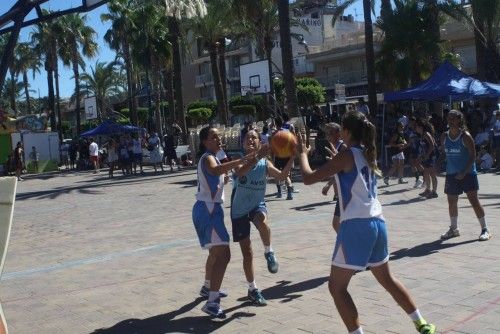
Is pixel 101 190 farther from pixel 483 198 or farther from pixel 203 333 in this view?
pixel 203 333

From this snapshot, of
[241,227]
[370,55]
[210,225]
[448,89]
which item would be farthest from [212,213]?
[370,55]

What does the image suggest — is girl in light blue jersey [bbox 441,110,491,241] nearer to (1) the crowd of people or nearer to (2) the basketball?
(1) the crowd of people

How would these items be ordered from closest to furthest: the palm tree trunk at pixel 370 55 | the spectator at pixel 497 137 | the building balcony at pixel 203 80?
the spectator at pixel 497 137 < the palm tree trunk at pixel 370 55 < the building balcony at pixel 203 80

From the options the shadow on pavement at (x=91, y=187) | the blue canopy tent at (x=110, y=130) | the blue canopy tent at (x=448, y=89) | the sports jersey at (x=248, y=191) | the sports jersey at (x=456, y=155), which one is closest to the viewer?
the sports jersey at (x=248, y=191)

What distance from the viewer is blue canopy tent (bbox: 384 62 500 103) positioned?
19.2 m

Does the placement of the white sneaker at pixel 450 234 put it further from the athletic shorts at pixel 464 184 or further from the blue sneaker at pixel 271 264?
the blue sneaker at pixel 271 264

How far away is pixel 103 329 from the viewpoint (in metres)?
5.68

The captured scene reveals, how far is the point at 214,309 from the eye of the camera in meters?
5.62

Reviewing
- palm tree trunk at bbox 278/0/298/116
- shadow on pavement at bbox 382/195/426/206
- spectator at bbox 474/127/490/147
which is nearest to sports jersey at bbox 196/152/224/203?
shadow on pavement at bbox 382/195/426/206

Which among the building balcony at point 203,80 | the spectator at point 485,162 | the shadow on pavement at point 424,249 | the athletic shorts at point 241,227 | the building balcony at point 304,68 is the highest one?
the building balcony at point 203,80

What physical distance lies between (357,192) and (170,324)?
7.33 ft

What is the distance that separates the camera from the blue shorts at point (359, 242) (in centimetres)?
439

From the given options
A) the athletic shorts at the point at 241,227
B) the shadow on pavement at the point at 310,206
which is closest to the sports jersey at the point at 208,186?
the athletic shorts at the point at 241,227

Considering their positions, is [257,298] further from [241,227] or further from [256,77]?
[256,77]
